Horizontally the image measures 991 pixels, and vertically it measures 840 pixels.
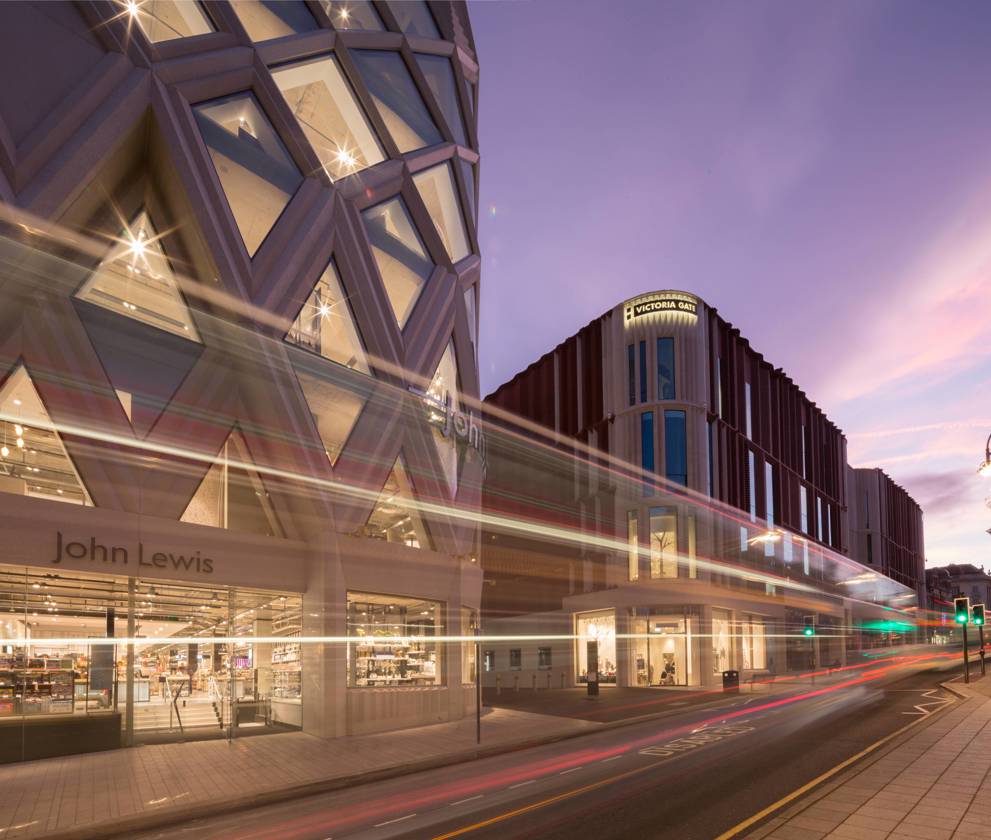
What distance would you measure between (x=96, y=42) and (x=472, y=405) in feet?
65.3

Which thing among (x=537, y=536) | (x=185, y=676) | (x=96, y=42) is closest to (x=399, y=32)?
(x=96, y=42)

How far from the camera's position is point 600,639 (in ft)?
163

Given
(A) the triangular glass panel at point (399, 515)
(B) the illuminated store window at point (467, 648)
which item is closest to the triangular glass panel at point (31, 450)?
(A) the triangular glass panel at point (399, 515)

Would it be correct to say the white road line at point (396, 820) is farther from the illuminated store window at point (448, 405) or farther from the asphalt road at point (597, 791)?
the illuminated store window at point (448, 405)

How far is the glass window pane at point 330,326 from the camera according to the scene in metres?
27.6

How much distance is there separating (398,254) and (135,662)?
17470 millimetres

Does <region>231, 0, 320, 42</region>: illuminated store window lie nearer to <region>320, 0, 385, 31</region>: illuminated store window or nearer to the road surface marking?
<region>320, 0, 385, 31</region>: illuminated store window

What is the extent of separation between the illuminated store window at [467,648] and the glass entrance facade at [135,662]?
24.3 feet

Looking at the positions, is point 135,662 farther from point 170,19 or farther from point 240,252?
point 170,19

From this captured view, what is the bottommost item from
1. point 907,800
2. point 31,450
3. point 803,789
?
point 803,789

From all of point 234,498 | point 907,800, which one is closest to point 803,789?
point 907,800

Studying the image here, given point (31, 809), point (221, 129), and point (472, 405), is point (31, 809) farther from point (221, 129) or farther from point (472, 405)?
point (472, 405)

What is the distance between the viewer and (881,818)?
36.2 ft

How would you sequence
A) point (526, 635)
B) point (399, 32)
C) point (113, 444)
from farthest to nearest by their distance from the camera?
point (526, 635), point (399, 32), point (113, 444)
